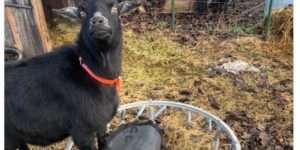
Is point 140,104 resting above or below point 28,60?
below

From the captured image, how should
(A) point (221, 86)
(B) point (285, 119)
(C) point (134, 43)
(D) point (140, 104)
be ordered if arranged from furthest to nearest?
(C) point (134, 43) < (A) point (221, 86) < (B) point (285, 119) < (D) point (140, 104)

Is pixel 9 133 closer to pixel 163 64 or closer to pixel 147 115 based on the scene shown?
pixel 147 115

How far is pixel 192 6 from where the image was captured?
739cm

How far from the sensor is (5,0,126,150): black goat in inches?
107

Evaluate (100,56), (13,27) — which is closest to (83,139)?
(100,56)

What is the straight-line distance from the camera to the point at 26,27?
4.76 m

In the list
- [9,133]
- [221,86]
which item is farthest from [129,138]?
[221,86]

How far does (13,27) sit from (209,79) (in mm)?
3044

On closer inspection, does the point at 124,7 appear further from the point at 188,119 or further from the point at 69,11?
the point at 188,119

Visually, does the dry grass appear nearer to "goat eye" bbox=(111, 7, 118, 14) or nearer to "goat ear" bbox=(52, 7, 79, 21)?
"goat eye" bbox=(111, 7, 118, 14)

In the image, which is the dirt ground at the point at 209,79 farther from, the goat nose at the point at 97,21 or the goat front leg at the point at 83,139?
the goat nose at the point at 97,21

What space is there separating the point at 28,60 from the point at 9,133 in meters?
0.67

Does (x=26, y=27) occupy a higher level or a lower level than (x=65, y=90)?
higher

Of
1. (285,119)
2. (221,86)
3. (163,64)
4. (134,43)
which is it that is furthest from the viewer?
(134,43)
